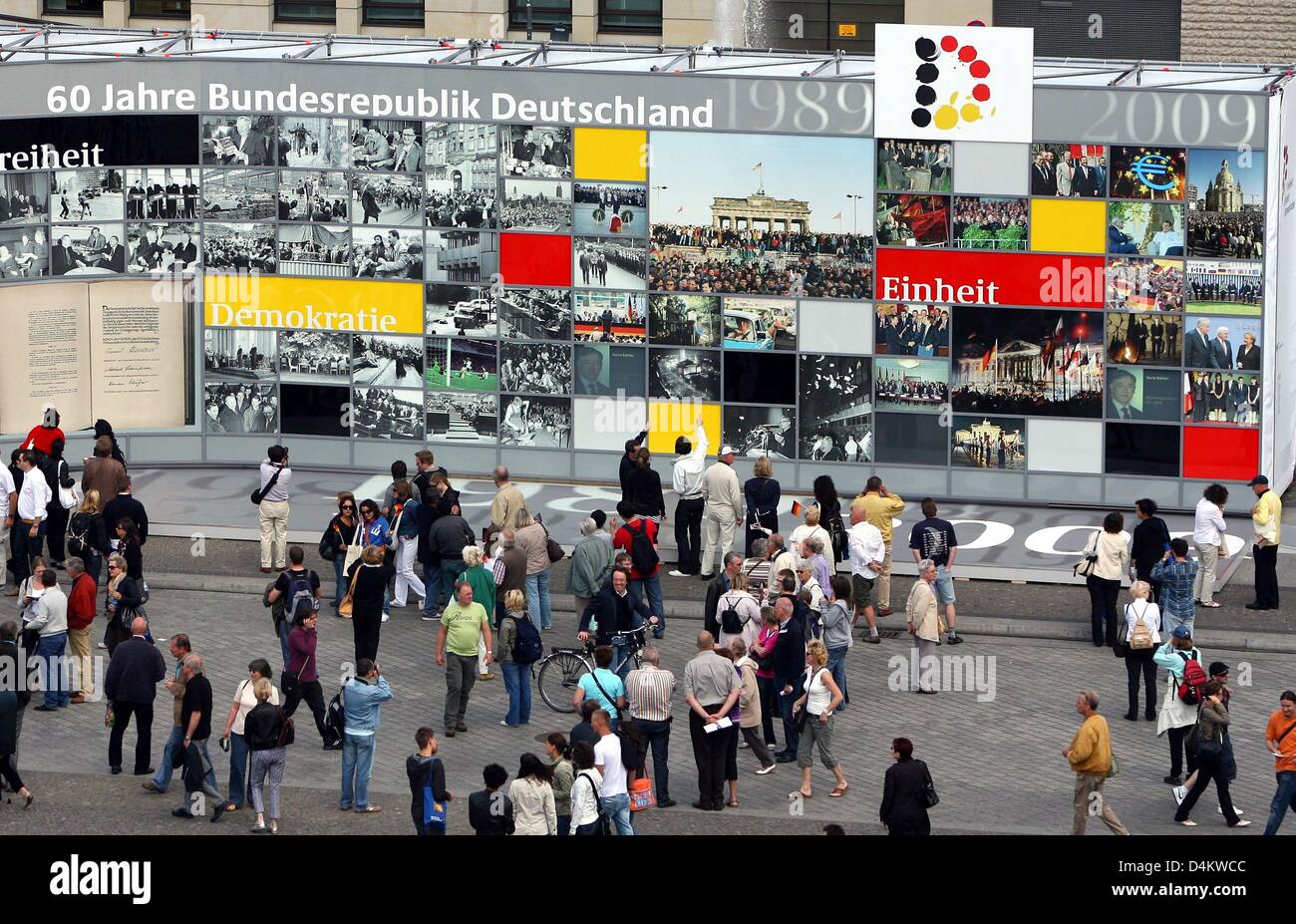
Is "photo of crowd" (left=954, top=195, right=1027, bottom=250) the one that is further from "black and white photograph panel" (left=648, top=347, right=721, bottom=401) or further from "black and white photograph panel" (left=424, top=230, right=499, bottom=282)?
"black and white photograph panel" (left=424, top=230, right=499, bottom=282)

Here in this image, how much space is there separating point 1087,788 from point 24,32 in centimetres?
1880

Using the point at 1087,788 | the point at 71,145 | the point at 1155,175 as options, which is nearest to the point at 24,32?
the point at 71,145

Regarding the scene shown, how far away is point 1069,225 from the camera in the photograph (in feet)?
92.8

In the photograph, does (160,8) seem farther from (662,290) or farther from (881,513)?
(881,513)

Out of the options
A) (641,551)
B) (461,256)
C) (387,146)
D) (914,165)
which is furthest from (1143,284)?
(387,146)

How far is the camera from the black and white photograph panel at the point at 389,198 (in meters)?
29.9

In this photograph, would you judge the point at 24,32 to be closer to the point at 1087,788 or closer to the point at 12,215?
the point at 12,215

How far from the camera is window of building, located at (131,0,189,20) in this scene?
45688 millimetres

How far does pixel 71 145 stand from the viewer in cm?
2964

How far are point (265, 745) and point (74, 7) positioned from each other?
30.7m

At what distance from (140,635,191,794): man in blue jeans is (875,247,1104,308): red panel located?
40.1ft

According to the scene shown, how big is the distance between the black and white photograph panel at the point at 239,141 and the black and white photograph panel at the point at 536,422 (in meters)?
4.38

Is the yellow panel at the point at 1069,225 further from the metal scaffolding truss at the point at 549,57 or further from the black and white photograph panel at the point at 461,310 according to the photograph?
the black and white photograph panel at the point at 461,310

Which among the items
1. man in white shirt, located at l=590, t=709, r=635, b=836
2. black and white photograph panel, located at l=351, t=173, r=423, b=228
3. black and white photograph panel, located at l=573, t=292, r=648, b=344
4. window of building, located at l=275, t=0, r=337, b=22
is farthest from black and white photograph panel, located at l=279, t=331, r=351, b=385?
window of building, located at l=275, t=0, r=337, b=22
